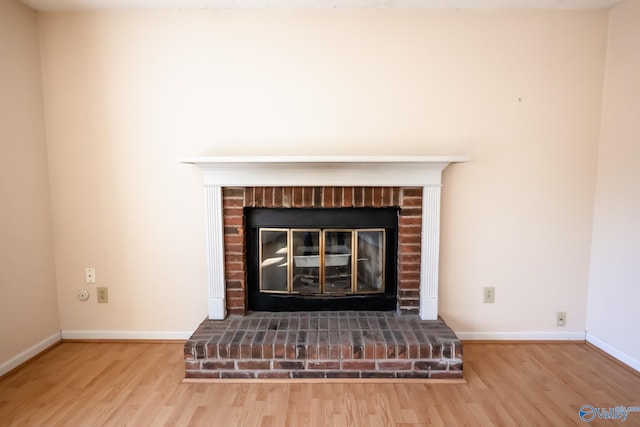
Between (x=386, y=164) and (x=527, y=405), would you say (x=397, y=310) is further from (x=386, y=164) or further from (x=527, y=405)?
(x=386, y=164)

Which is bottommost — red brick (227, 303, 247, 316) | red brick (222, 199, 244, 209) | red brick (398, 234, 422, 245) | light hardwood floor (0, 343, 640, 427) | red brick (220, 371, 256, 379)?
light hardwood floor (0, 343, 640, 427)

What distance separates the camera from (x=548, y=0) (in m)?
2.02

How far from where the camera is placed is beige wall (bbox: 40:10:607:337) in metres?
2.16

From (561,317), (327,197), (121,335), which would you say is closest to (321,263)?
(327,197)

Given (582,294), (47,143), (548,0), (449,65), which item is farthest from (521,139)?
(47,143)

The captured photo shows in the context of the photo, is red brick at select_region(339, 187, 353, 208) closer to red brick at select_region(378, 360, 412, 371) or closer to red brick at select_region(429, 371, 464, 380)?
red brick at select_region(378, 360, 412, 371)

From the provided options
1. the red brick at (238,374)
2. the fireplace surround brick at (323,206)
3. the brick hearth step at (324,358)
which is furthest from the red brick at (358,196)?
the red brick at (238,374)

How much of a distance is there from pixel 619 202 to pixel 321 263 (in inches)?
77.5

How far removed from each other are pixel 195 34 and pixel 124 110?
2.30 feet

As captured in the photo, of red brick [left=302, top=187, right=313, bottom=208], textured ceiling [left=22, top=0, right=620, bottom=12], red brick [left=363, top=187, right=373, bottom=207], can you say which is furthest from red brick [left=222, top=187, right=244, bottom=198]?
textured ceiling [left=22, top=0, right=620, bottom=12]

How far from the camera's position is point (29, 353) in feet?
6.93

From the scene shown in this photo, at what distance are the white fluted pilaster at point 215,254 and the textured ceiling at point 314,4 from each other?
1.19m

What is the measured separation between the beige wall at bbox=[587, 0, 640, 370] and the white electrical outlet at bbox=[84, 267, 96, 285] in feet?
11.5

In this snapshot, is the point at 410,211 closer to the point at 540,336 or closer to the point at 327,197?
the point at 327,197
